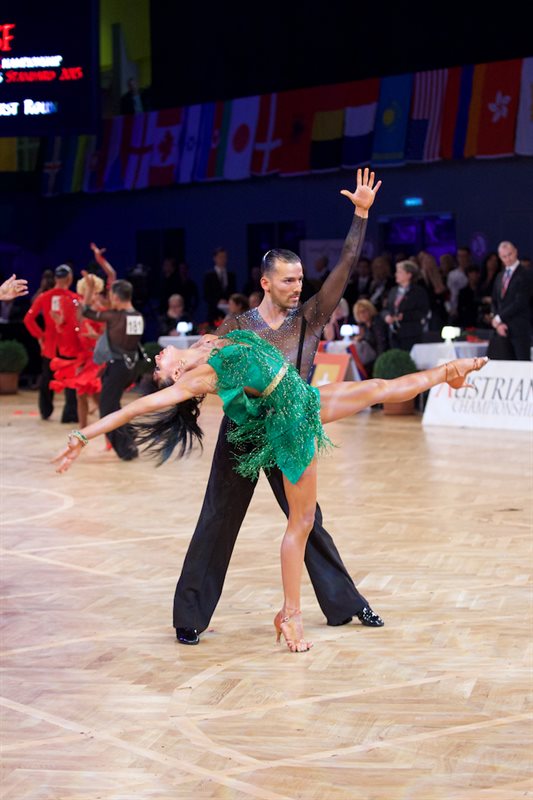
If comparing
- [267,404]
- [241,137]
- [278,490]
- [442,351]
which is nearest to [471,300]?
[442,351]

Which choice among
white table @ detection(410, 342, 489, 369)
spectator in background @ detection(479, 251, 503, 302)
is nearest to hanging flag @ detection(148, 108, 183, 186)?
spectator in background @ detection(479, 251, 503, 302)

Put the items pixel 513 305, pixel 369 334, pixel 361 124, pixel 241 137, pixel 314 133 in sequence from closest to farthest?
pixel 513 305, pixel 369 334, pixel 361 124, pixel 314 133, pixel 241 137

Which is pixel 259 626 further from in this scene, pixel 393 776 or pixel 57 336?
pixel 57 336

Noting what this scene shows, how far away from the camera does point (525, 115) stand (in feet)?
52.7

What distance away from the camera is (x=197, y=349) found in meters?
5.04

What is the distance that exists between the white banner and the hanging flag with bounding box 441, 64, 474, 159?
494cm

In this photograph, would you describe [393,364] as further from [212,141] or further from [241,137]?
[212,141]

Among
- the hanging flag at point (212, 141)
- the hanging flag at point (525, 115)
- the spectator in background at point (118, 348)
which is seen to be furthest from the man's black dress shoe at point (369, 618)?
the hanging flag at point (212, 141)

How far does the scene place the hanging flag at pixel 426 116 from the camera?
1703 centimetres

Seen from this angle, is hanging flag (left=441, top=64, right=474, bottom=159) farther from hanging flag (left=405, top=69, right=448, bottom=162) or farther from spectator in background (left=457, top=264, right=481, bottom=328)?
spectator in background (left=457, top=264, right=481, bottom=328)

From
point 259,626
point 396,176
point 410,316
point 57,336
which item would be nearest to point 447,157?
point 396,176

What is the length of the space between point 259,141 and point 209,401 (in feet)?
16.3

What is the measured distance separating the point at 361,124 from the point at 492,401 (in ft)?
21.5

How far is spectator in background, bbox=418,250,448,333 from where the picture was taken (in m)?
15.3
